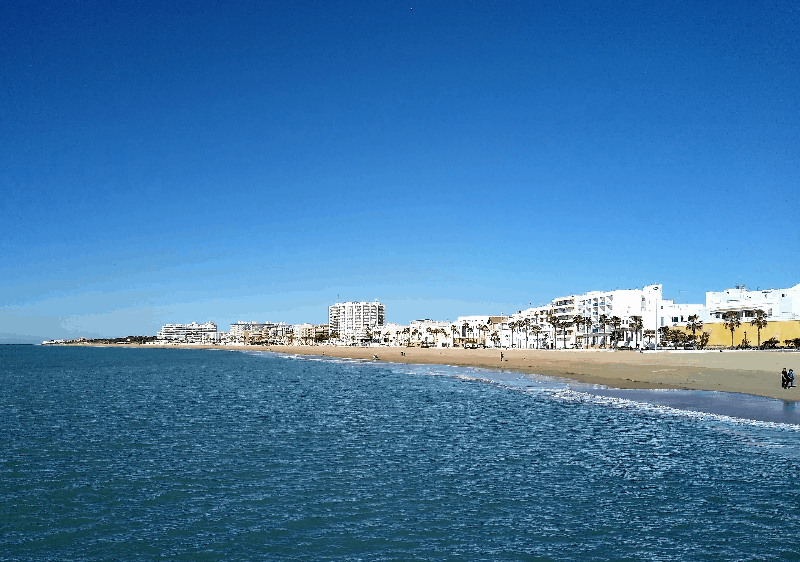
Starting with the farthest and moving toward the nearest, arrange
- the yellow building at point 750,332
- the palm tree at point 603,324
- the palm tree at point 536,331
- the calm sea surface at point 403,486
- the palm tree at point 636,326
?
1. the palm tree at point 536,331
2. the palm tree at point 603,324
3. the palm tree at point 636,326
4. the yellow building at point 750,332
5. the calm sea surface at point 403,486

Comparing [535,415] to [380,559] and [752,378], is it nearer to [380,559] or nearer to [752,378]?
[380,559]

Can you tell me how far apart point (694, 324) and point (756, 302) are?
63.1 ft

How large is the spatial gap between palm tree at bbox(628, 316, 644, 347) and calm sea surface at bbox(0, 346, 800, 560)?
116m

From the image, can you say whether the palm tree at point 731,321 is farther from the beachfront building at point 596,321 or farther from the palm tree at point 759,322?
the beachfront building at point 596,321

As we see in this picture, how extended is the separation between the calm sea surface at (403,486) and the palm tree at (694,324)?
109982mm

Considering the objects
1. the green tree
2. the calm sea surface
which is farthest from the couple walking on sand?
the green tree

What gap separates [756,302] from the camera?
456 feet

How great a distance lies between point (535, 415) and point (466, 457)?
39.9ft

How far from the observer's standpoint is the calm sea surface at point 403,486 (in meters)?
13.2

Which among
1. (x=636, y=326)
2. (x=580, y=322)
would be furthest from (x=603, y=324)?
(x=636, y=326)

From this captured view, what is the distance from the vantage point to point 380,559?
12.3m

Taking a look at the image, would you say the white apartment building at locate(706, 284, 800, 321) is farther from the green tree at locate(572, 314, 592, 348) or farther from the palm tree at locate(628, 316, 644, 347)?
the green tree at locate(572, 314, 592, 348)

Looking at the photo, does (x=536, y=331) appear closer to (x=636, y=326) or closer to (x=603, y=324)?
(x=603, y=324)

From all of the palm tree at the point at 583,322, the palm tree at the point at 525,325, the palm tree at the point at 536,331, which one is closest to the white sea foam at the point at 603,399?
the palm tree at the point at 583,322
